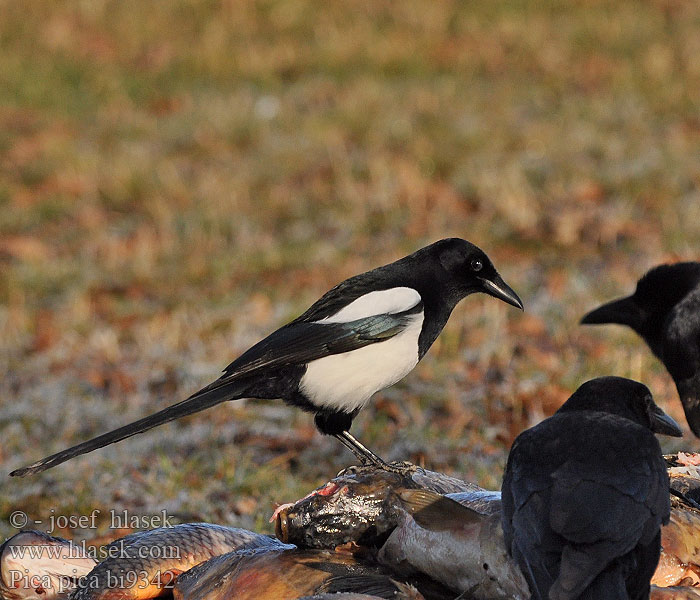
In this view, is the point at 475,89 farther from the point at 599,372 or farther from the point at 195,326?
the point at 599,372

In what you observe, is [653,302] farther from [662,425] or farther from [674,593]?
[674,593]

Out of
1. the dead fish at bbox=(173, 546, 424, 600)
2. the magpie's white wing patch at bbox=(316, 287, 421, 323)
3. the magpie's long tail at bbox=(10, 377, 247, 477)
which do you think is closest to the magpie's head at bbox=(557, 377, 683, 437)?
the dead fish at bbox=(173, 546, 424, 600)

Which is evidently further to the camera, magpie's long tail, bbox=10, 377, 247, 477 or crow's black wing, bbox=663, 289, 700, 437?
crow's black wing, bbox=663, 289, 700, 437

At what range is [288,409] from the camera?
21.5 ft

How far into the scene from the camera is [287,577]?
10.9 ft

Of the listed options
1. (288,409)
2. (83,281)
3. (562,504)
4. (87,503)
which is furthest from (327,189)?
(562,504)

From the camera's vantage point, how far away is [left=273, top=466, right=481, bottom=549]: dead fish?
348 cm

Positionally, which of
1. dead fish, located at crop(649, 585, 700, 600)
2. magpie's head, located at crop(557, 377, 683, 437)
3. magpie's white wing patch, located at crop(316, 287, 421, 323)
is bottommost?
dead fish, located at crop(649, 585, 700, 600)

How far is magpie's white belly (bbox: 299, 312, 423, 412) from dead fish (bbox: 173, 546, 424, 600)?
668mm

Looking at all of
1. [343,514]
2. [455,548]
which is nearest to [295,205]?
[343,514]

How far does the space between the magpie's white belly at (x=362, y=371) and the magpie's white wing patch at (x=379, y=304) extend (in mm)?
66

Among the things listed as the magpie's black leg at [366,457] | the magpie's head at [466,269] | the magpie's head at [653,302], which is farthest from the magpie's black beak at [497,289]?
the magpie's head at [653,302]

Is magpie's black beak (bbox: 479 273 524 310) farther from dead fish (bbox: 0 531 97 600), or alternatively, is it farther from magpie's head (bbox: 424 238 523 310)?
dead fish (bbox: 0 531 97 600)

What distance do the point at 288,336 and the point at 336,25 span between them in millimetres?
11796
